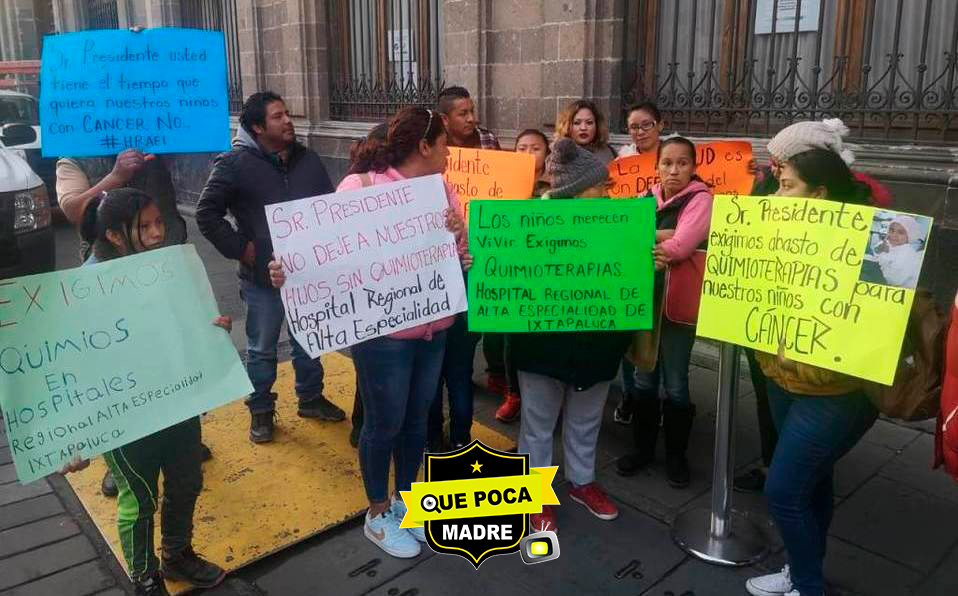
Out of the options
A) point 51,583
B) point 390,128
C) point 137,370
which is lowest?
point 51,583

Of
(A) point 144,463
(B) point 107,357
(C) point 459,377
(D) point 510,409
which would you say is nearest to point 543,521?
(C) point 459,377

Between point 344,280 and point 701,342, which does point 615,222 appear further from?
point 701,342

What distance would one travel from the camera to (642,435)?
12.9ft

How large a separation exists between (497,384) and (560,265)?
2.00 metres

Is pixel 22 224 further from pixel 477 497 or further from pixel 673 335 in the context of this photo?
pixel 673 335

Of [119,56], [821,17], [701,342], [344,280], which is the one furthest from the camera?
[701,342]

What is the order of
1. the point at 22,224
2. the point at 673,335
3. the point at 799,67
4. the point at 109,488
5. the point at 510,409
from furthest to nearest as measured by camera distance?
the point at 22,224, the point at 799,67, the point at 510,409, the point at 109,488, the point at 673,335

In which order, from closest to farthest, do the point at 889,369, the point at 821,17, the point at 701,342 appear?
the point at 889,369 → the point at 821,17 → the point at 701,342

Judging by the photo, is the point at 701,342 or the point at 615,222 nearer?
the point at 615,222

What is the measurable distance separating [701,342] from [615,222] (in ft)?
9.56

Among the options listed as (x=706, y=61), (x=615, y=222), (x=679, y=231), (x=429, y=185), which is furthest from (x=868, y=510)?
(x=706, y=61)

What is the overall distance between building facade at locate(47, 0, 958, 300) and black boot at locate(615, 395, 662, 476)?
2105mm

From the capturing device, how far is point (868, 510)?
3568mm

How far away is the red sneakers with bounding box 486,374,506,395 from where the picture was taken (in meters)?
4.92
